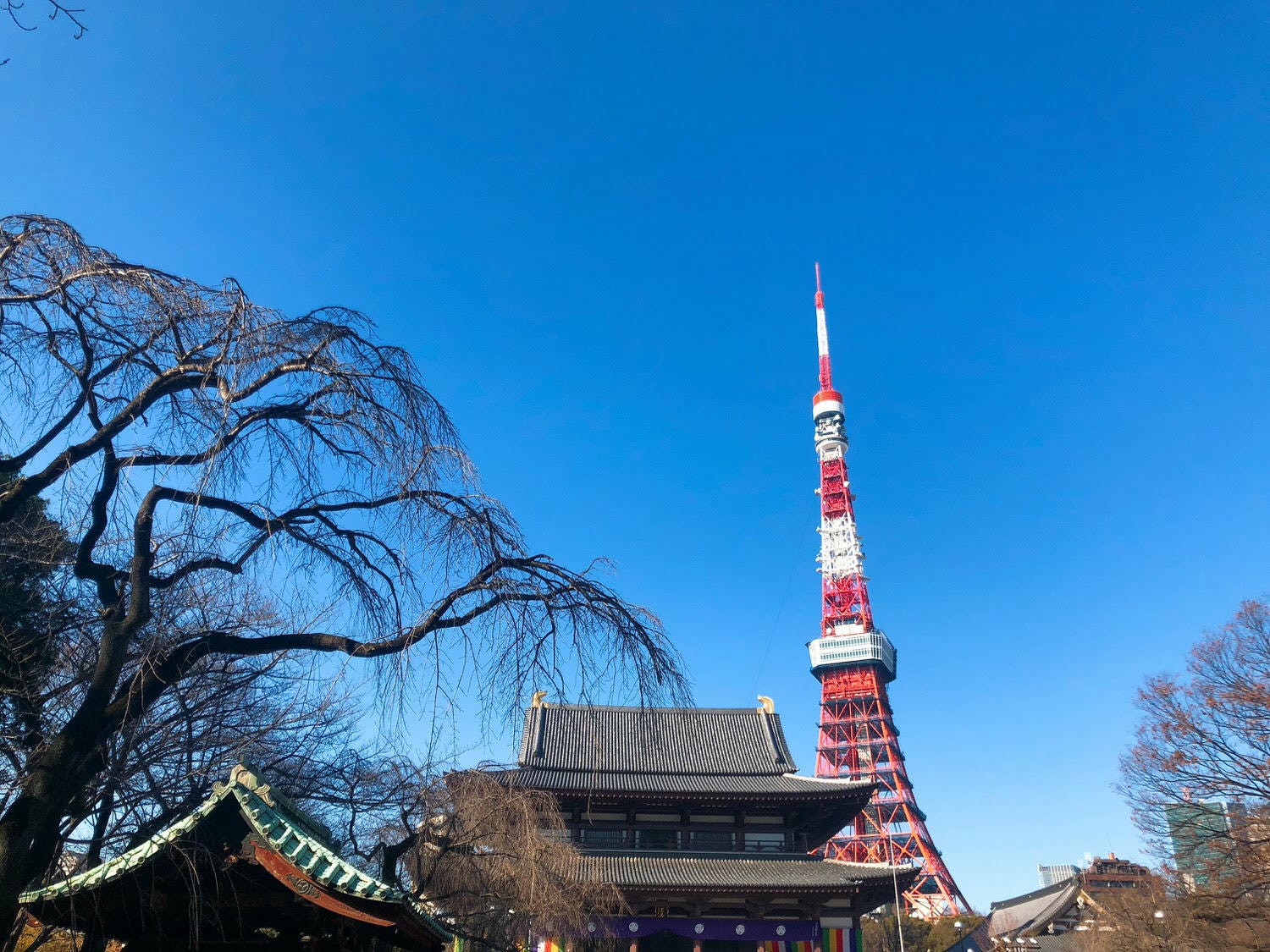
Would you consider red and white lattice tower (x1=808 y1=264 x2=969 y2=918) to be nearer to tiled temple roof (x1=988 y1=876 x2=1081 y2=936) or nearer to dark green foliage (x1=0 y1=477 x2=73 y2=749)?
tiled temple roof (x1=988 y1=876 x2=1081 y2=936)

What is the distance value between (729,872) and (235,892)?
20.2m

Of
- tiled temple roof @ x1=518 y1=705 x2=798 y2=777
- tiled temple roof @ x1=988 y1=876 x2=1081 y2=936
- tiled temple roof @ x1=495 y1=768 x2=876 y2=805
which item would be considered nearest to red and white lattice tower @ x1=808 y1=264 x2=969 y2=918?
tiled temple roof @ x1=988 y1=876 x2=1081 y2=936

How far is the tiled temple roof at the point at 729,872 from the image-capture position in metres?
21.9

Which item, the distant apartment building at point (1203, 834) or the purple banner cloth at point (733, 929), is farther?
the purple banner cloth at point (733, 929)

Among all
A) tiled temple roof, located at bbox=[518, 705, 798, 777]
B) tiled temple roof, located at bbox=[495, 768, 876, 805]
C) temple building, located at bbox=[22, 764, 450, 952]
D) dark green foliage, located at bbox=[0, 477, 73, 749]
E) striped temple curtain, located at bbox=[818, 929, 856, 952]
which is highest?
tiled temple roof, located at bbox=[518, 705, 798, 777]

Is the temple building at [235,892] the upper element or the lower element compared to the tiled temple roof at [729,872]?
lower

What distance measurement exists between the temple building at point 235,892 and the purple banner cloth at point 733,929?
58.9 ft

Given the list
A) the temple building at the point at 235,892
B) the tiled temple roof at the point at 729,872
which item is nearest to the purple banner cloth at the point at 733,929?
the tiled temple roof at the point at 729,872

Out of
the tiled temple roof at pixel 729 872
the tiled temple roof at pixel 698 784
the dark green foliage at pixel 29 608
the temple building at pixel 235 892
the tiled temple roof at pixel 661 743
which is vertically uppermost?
the tiled temple roof at pixel 661 743

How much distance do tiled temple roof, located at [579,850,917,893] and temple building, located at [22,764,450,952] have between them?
1494cm

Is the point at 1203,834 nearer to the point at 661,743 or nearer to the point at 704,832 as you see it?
the point at 704,832

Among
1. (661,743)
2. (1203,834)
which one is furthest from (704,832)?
(1203,834)

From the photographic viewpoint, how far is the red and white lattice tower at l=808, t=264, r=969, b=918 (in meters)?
Answer: 63.1

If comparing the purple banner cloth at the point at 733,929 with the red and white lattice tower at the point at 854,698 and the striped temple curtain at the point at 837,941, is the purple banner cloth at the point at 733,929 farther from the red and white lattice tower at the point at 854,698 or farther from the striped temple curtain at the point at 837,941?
the red and white lattice tower at the point at 854,698
